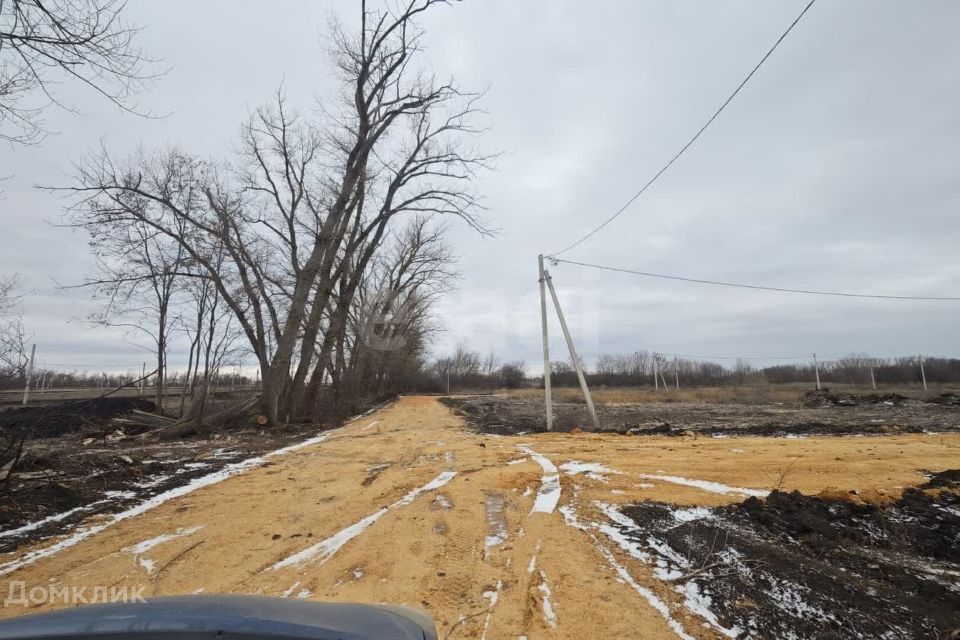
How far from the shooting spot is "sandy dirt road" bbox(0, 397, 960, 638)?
3.42 meters

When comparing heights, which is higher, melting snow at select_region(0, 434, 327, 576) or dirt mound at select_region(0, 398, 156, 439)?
dirt mound at select_region(0, 398, 156, 439)

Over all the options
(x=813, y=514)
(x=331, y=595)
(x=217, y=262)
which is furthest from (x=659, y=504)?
(x=217, y=262)

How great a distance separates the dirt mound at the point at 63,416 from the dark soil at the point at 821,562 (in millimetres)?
7848

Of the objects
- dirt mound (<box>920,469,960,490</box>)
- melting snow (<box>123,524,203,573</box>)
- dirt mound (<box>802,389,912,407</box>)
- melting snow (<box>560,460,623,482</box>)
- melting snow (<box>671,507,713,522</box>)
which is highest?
dirt mound (<box>920,469,960,490</box>)

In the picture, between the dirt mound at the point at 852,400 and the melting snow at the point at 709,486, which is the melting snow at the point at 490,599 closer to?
the melting snow at the point at 709,486

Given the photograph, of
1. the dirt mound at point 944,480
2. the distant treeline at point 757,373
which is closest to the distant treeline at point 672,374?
the distant treeline at point 757,373

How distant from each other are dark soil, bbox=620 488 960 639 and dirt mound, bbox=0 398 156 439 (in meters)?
7.85

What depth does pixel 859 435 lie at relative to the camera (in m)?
12.1

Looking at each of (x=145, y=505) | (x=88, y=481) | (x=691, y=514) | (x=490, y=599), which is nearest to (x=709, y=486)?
(x=691, y=514)

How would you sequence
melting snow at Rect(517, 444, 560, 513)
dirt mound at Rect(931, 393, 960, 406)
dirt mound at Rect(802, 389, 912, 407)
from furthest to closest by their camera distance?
1. dirt mound at Rect(802, 389, 912, 407)
2. dirt mound at Rect(931, 393, 960, 406)
3. melting snow at Rect(517, 444, 560, 513)

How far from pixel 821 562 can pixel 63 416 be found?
29.3ft

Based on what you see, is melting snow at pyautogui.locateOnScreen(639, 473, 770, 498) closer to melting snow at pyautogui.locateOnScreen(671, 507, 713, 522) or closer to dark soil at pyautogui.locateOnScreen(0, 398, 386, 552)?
melting snow at pyautogui.locateOnScreen(671, 507, 713, 522)

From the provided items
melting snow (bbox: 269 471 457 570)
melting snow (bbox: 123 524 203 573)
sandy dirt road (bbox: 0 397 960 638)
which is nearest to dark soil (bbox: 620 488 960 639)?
sandy dirt road (bbox: 0 397 960 638)

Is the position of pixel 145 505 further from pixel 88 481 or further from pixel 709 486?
pixel 709 486
